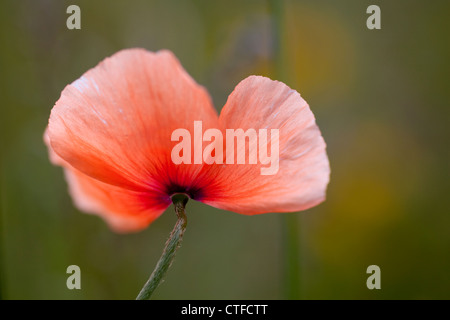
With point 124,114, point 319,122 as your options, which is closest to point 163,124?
point 124,114

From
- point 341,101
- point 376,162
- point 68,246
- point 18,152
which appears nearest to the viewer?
point 68,246

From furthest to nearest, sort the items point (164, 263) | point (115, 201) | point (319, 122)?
point (319, 122)
point (115, 201)
point (164, 263)

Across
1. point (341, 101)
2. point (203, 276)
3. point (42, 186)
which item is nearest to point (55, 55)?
point (42, 186)

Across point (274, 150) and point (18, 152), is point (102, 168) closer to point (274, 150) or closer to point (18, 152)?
point (274, 150)

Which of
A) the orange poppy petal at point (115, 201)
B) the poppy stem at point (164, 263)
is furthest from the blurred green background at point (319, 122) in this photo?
the poppy stem at point (164, 263)

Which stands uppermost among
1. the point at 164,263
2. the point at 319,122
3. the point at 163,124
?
the point at 319,122

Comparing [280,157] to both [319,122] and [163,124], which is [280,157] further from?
[319,122]

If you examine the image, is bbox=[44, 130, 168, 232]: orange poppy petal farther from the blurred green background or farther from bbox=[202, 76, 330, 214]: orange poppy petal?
the blurred green background
